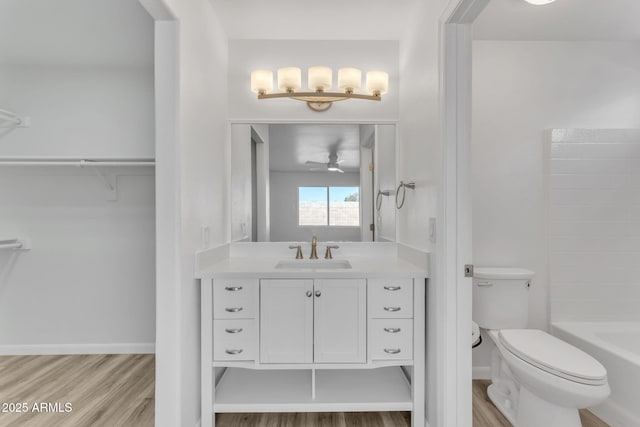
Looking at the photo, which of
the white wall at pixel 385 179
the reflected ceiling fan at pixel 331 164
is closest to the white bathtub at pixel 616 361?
the white wall at pixel 385 179

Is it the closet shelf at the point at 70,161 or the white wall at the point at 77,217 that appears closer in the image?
the closet shelf at the point at 70,161

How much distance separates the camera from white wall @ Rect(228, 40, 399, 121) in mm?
2559

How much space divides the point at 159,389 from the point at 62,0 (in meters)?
2.04

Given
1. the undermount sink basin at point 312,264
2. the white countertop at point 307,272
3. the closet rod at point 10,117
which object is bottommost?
the undermount sink basin at point 312,264

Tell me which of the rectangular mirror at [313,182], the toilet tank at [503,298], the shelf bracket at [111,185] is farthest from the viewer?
the shelf bracket at [111,185]

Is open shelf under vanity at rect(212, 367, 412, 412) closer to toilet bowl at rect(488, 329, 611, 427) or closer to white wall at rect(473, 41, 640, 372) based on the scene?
toilet bowl at rect(488, 329, 611, 427)

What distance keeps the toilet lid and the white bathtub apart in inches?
12.9

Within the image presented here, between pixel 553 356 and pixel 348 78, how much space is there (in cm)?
195

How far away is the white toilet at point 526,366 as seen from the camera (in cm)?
164

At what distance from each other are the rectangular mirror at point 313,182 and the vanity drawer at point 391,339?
0.81 metres

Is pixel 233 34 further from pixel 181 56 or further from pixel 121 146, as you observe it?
pixel 121 146

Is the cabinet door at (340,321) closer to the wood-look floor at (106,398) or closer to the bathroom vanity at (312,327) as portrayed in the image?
the bathroom vanity at (312,327)

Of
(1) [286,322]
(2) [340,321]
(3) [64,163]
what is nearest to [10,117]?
(3) [64,163]

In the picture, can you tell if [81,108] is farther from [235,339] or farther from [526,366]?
[526,366]
